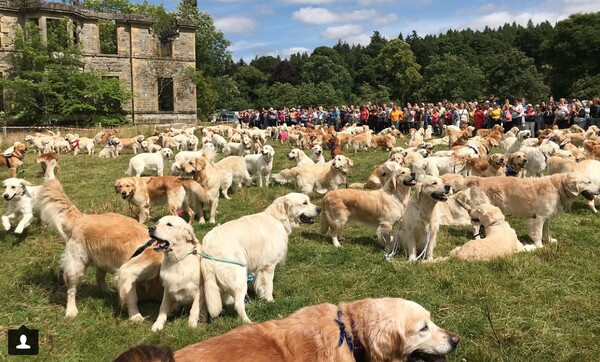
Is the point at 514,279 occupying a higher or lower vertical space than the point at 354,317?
lower

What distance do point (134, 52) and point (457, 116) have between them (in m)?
27.0

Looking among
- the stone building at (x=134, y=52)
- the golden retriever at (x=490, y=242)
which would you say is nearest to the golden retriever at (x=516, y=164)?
the golden retriever at (x=490, y=242)

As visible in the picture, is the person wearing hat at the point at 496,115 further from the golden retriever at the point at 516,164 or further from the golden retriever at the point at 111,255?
the golden retriever at the point at 111,255

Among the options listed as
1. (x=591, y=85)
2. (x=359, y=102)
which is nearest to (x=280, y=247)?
(x=591, y=85)

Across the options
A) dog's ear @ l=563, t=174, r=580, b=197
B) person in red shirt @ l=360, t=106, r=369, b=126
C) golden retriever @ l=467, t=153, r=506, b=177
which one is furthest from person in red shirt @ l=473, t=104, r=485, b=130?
dog's ear @ l=563, t=174, r=580, b=197

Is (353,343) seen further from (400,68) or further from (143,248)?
(400,68)

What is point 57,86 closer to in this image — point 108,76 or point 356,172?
point 108,76

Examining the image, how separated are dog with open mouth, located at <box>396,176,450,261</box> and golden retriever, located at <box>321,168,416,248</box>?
62 centimetres

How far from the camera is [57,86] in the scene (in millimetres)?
31984

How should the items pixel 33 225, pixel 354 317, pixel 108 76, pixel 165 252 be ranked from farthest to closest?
pixel 108 76 < pixel 33 225 < pixel 165 252 < pixel 354 317

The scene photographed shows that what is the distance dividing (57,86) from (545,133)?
101 ft

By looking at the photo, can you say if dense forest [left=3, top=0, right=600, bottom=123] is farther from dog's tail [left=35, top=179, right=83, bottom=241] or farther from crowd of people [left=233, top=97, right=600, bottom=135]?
dog's tail [left=35, top=179, right=83, bottom=241]

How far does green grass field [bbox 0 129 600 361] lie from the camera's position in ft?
14.0

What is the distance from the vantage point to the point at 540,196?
770cm
